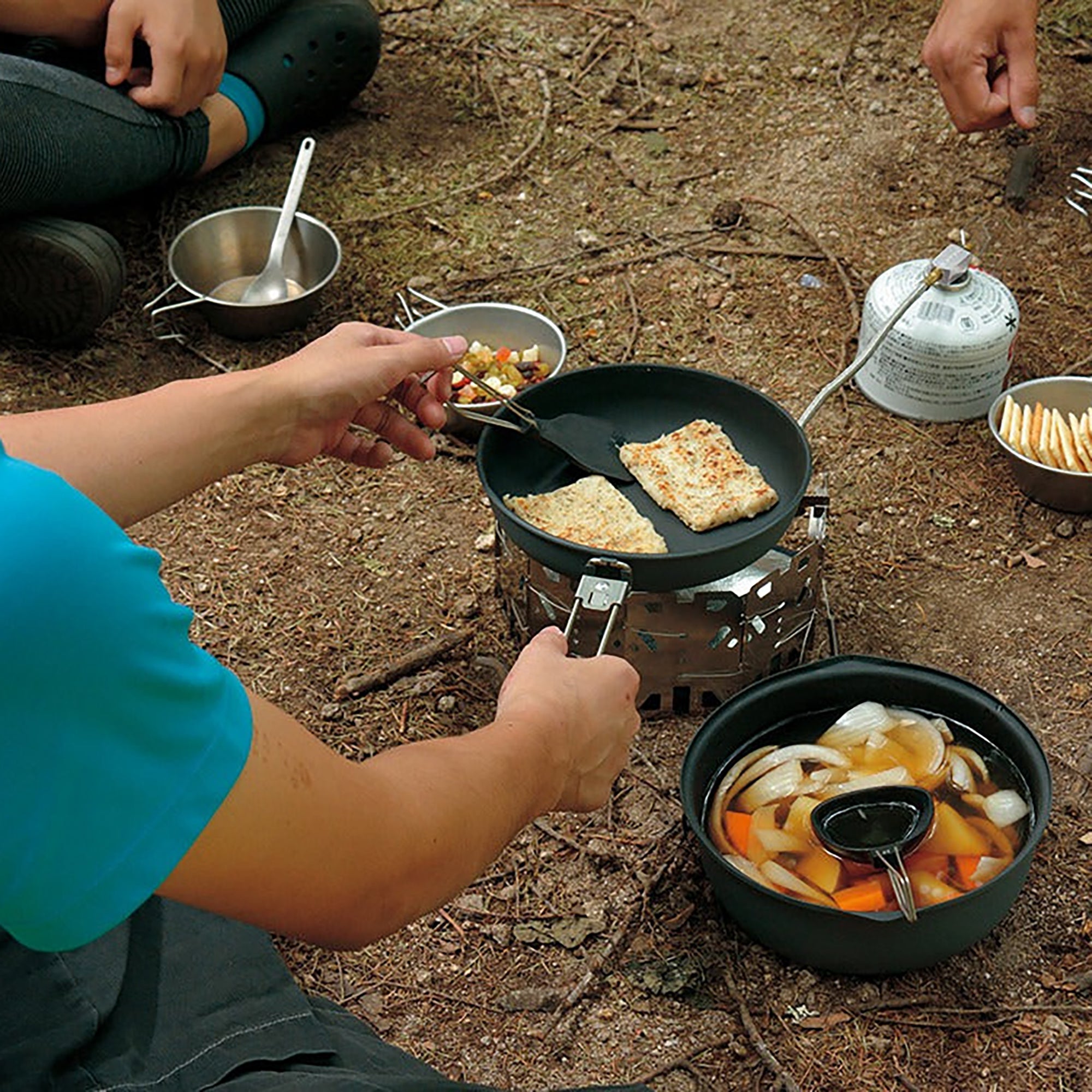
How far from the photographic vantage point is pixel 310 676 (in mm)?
2686

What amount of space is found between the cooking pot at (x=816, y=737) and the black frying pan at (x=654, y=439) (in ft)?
0.77

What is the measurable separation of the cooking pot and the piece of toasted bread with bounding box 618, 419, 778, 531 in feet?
1.05

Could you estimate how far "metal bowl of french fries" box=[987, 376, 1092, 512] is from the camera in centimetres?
293

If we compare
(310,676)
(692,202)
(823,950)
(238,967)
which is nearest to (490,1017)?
(823,950)

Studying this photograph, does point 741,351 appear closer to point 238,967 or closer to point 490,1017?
point 490,1017

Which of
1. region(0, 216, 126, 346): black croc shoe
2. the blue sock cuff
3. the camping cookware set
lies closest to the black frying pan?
the camping cookware set

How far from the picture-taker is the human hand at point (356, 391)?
216cm

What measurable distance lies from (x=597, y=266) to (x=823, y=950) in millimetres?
2091

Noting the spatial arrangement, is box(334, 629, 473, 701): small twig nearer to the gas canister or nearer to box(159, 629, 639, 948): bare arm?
box(159, 629, 639, 948): bare arm

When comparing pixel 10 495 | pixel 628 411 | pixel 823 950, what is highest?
pixel 10 495

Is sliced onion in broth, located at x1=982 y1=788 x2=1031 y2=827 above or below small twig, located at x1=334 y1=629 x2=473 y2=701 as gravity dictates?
above

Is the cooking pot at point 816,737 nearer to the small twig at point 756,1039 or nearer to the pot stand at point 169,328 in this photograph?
the small twig at point 756,1039

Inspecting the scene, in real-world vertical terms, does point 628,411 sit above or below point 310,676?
above

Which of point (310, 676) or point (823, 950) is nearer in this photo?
point (823, 950)
